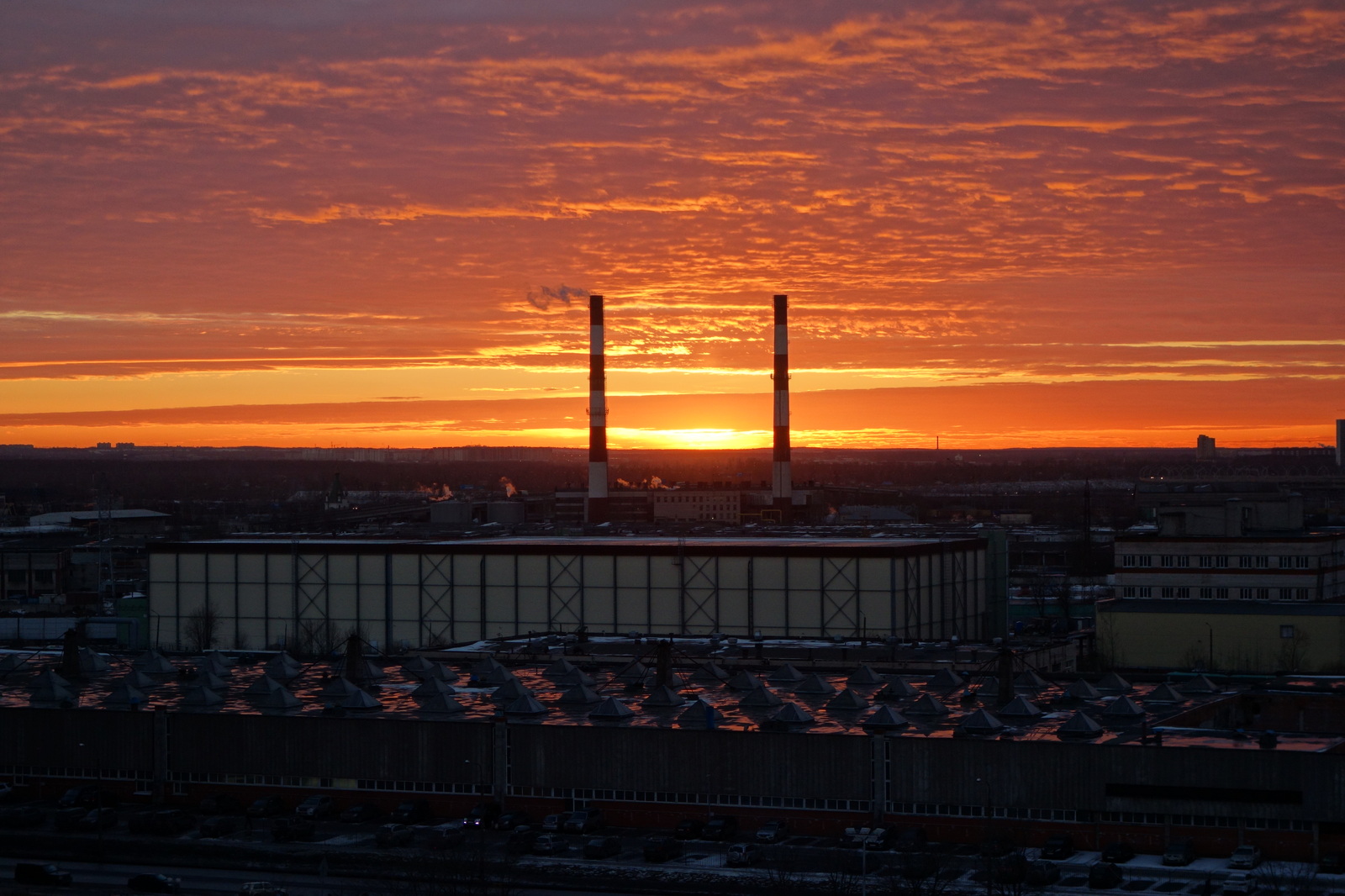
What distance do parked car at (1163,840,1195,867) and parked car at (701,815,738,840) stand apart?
27.8 feet

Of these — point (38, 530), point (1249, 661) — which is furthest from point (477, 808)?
point (38, 530)

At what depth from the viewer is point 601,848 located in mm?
31984

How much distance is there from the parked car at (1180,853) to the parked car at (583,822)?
1140 centimetres

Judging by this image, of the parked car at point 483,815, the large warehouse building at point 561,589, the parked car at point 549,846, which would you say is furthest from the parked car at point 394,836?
the large warehouse building at point 561,589

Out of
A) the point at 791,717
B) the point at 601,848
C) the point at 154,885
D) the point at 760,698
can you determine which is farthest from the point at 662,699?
the point at 154,885

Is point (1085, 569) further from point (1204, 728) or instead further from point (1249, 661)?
point (1204, 728)

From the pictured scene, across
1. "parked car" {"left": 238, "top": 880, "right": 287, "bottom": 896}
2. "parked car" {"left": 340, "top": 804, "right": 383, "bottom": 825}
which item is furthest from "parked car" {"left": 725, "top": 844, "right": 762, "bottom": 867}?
"parked car" {"left": 340, "top": 804, "right": 383, "bottom": 825}

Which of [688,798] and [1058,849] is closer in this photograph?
[1058,849]

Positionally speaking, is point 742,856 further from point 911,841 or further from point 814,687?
point 814,687

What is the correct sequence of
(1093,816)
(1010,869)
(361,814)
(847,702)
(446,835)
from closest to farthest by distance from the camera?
(1010,869)
(1093,816)
(446,835)
(361,814)
(847,702)

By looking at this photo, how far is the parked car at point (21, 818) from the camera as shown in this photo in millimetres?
35812

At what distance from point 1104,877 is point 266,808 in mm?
18037

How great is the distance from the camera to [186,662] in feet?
176

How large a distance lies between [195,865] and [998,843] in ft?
51.1
